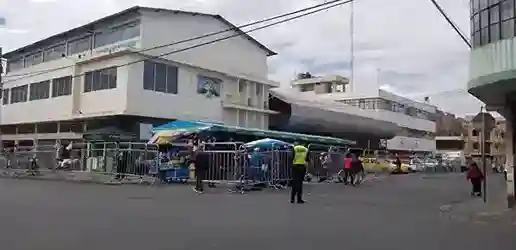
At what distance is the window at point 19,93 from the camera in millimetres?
42719

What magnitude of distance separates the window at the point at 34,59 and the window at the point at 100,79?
8793 mm

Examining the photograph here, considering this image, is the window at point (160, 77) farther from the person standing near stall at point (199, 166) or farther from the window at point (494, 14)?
the window at point (494, 14)

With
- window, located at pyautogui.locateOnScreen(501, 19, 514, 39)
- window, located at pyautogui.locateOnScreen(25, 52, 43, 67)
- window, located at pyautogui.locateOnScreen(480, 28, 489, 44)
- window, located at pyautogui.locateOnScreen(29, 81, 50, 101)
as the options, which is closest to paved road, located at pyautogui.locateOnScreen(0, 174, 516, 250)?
window, located at pyautogui.locateOnScreen(501, 19, 514, 39)

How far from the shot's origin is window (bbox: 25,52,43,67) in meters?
43.5

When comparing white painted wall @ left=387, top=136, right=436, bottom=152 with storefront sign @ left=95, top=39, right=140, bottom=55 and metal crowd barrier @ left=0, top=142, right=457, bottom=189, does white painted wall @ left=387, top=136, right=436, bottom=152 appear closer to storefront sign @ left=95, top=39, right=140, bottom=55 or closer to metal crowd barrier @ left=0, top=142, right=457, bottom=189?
storefront sign @ left=95, top=39, right=140, bottom=55

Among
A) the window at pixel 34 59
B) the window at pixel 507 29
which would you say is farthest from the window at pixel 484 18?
the window at pixel 34 59

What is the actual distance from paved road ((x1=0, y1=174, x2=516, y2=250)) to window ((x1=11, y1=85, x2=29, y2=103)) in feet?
97.6

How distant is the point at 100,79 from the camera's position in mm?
35594

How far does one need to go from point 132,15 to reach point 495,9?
85.4 feet

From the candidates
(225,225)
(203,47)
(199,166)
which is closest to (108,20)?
(203,47)

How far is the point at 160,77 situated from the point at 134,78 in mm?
2378

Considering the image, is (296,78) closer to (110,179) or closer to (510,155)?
(110,179)

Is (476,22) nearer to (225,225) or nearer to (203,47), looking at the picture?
(225,225)

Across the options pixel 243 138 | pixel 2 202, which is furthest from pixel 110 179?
pixel 2 202
